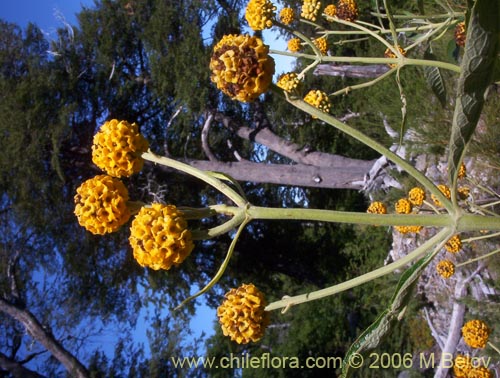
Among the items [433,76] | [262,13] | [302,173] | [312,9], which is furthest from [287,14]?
[302,173]

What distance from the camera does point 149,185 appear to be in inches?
172

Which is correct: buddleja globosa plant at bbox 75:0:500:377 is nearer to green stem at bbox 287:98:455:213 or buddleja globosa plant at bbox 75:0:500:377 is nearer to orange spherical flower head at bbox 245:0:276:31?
green stem at bbox 287:98:455:213

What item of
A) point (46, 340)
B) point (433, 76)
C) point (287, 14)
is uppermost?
point (287, 14)

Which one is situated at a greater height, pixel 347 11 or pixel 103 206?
pixel 347 11

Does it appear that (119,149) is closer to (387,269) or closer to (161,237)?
(161,237)

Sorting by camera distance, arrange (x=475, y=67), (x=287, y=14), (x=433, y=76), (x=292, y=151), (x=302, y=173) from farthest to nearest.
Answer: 1. (x=292, y=151)
2. (x=302, y=173)
3. (x=287, y=14)
4. (x=433, y=76)
5. (x=475, y=67)

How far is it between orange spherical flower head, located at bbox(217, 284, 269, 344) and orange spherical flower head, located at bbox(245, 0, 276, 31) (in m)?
0.88

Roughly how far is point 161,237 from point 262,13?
0.96 m

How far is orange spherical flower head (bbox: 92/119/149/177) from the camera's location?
77cm

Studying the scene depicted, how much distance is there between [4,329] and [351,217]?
560 cm

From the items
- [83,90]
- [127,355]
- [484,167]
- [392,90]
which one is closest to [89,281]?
[127,355]

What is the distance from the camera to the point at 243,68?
0.66 m

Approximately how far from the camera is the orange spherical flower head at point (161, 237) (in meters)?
0.65

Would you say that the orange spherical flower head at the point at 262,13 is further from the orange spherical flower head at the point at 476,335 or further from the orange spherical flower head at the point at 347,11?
the orange spherical flower head at the point at 476,335
